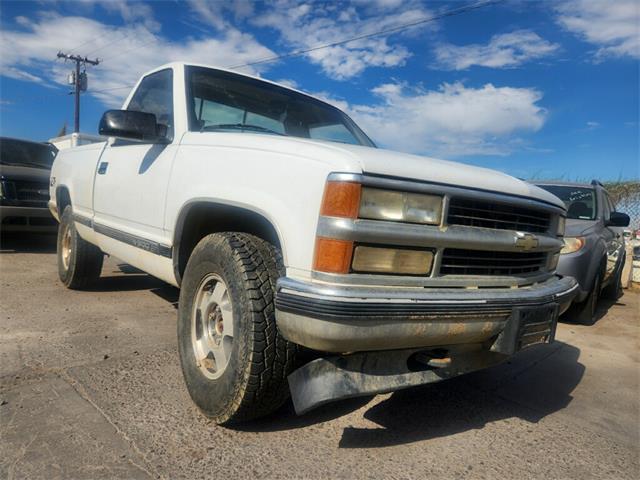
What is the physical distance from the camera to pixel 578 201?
6066mm

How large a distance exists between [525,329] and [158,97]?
9.77 ft

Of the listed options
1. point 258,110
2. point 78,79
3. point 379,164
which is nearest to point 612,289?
point 258,110

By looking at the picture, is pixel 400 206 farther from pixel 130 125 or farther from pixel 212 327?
pixel 130 125

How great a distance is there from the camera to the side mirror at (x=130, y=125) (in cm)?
303

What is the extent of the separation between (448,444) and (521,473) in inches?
13.4

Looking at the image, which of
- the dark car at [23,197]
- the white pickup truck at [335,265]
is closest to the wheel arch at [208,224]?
the white pickup truck at [335,265]

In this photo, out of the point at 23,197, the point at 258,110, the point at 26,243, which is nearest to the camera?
the point at 258,110

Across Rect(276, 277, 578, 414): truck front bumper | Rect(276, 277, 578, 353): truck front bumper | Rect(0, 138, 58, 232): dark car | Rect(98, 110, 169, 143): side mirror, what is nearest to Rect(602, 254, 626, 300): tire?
Rect(276, 277, 578, 414): truck front bumper

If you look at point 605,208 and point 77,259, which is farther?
point 605,208

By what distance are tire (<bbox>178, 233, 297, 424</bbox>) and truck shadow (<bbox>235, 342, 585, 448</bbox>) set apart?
0.23 meters

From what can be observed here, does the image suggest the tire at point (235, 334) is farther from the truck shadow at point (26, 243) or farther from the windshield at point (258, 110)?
the truck shadow at point (26, 243)

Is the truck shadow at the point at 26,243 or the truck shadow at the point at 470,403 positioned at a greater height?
the truck shadow at the point at 470,403

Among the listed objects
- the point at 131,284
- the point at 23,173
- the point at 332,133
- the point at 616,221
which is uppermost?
the point at 332,133

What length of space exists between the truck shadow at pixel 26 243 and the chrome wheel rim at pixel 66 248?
9.01 ft
